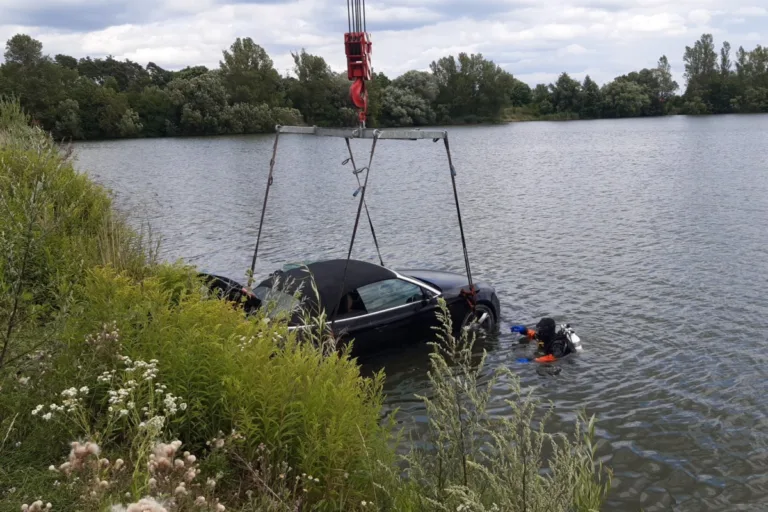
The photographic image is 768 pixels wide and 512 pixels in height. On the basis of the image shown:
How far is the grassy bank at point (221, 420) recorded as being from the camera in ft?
11.8

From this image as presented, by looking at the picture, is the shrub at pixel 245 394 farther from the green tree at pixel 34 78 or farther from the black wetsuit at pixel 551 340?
the green tree at pixel 34 78

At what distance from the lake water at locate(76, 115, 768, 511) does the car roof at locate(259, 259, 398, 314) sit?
1.50 metres

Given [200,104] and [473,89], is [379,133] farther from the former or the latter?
[473,89]

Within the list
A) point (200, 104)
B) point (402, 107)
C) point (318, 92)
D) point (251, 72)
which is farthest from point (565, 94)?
point (200, 104)

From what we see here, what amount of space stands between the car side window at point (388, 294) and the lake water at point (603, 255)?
91 centimetres

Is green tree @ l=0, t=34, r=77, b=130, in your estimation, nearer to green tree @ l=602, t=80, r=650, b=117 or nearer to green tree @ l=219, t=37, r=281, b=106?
green tree @ l=219, t=37, r=281, b=106

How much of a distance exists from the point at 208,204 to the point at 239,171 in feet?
40.9

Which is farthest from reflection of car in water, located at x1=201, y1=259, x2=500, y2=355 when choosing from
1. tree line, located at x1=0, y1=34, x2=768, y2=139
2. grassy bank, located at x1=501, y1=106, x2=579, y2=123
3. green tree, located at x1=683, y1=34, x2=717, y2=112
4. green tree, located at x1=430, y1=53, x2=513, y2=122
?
green tree, located at x1=683, y1=34, x2=717, y2=112

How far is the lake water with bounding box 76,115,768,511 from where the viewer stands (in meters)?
7.72

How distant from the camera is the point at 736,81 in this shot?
10112 cm

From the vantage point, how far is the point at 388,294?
9812mm

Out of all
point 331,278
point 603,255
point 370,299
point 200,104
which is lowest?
point 603,255

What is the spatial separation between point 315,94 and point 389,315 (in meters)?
79.4

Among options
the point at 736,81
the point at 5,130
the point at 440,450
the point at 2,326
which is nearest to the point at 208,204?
the point at 5,130
